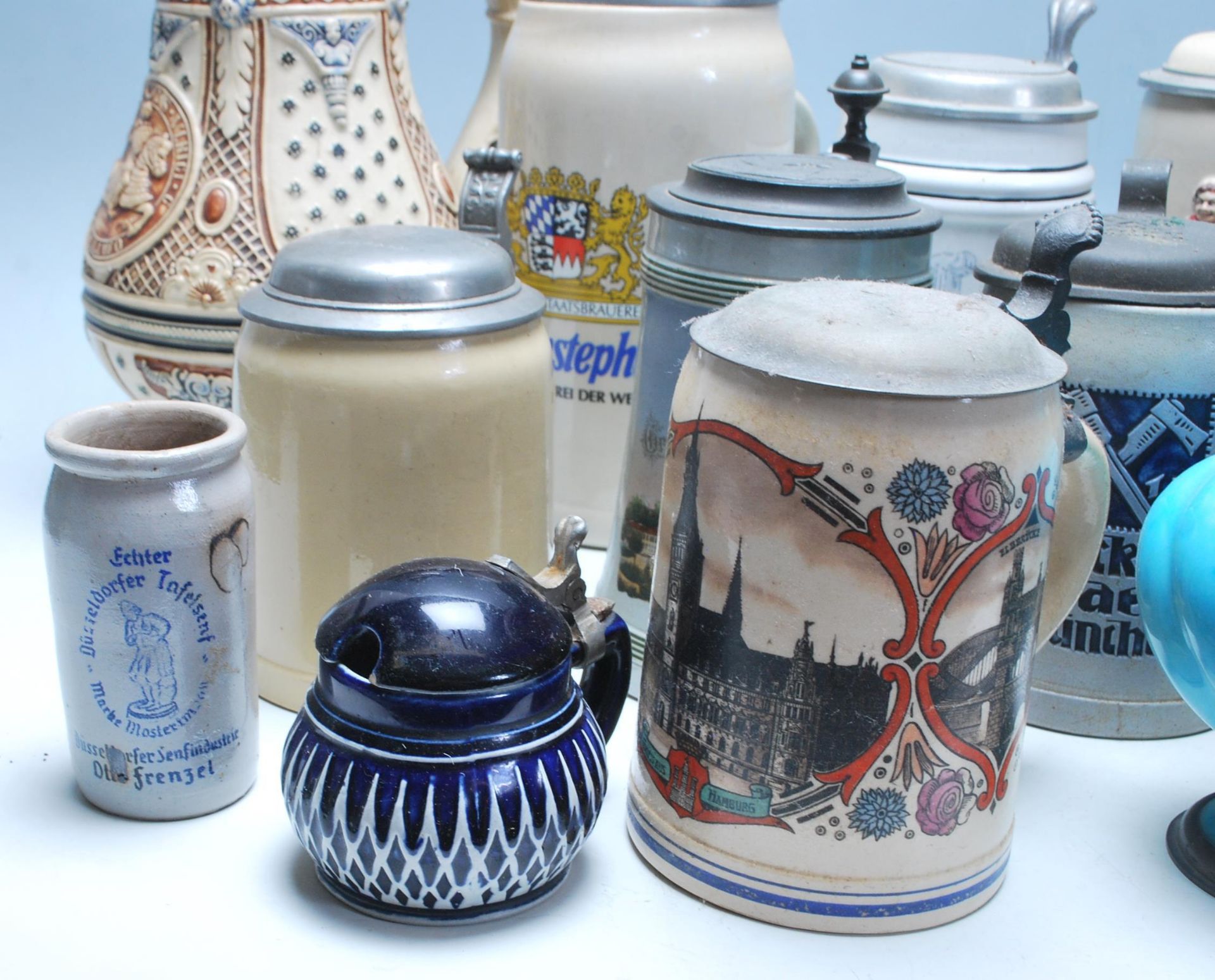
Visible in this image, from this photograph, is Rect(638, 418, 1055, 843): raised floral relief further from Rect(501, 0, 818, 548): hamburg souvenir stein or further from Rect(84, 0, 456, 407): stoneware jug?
Rect(84, 0, 456, 407): stoneware jug

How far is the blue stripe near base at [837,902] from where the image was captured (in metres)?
0.83

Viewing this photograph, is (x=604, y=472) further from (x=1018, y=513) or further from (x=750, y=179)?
(x=1018, y=513)

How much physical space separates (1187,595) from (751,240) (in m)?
0.33

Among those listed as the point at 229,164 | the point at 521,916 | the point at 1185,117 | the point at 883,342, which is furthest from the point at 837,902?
the point at 1185,117

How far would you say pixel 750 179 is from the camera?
3.20ft

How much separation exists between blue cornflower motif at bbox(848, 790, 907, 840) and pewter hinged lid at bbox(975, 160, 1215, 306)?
38 cm

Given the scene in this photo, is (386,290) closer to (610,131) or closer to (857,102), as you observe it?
(610,131)

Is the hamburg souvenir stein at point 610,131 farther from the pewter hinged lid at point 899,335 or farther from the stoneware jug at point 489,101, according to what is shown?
the pewter hinged lid at point 899,335

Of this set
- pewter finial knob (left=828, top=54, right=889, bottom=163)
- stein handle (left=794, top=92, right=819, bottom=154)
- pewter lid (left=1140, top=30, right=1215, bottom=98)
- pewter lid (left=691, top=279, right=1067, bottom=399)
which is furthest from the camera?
pewter lid (left=1140, top=30, right=1215, bottom=98)

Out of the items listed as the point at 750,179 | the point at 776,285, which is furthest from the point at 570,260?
the point at 776,285

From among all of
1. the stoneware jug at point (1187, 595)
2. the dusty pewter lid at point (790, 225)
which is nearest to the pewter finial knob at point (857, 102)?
the dusty pewter lid at point (790, 225)

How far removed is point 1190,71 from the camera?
5.21 ft

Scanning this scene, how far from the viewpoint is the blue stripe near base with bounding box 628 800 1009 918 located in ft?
2.74

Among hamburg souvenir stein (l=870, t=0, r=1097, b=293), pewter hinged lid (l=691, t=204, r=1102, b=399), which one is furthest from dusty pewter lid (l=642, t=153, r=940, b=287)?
hamburg souvenir stein (l=870, t=0, r=1097, b=293)
